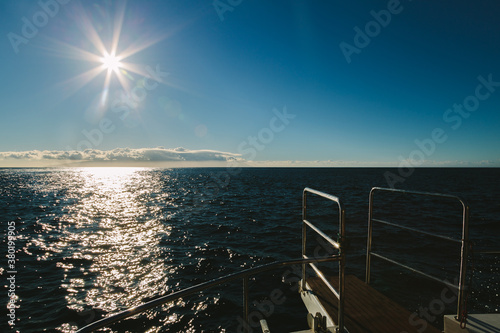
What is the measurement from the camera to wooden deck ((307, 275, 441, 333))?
3248mm

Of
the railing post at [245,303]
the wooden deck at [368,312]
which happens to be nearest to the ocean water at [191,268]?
the wooden deck at [368,312]

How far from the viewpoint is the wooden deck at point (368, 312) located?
3.25 meters

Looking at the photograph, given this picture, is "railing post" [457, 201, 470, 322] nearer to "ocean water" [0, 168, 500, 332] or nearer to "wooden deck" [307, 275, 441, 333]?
"wooden deck" [307, 275, 441, 333]

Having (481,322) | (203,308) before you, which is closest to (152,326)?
(203,308)

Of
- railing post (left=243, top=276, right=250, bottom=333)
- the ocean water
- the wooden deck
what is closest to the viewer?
Result: railing post (left=243, top=276, right=250, bottom=333)

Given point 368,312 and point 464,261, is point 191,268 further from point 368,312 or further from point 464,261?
point 464,261

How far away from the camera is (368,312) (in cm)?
360

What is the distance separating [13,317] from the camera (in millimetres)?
6164

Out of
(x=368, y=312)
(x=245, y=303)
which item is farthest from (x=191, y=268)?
(x=245, y=303)

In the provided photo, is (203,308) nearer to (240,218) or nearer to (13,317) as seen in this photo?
(13,317)

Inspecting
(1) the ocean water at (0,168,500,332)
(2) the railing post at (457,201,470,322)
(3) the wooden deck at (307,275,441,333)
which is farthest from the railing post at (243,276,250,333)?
(1) the ocean water at (0,168,500,332)

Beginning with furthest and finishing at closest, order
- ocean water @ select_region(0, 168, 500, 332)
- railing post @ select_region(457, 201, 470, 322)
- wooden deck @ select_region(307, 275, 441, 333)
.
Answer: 1. ocean water @ select_region(0, 168, 500, 332)
2. wooden deck @ select_region(307, 275, 441, 333)
3. railing post @ select_region(457, 201, 470, 322)

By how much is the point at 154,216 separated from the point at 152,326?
542 inches

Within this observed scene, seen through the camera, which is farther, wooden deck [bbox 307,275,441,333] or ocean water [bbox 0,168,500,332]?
ocean water [bbox 0,168,500,332]
